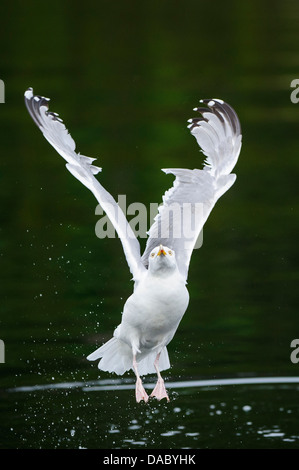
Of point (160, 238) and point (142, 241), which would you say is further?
point (142, 241)

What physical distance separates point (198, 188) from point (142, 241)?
3.44 metres

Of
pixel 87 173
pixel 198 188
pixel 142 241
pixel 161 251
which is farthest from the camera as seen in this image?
pixel 142 241

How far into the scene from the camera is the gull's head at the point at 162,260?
23.9ft

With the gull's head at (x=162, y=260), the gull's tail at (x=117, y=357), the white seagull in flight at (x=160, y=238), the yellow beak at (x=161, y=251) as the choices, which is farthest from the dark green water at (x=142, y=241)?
the yellow beak at (x=161, y=251)

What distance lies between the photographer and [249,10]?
22844 mm

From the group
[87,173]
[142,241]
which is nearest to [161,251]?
[87,173]

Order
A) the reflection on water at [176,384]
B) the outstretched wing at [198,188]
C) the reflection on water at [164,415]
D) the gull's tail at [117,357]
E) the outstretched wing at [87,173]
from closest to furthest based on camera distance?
the outstretched wing at [87,173]
the reflection on water at [164,415]
the outstretched wing at [198,188]
the gull's tail at [117,357]
the reflection on water at [176,384]

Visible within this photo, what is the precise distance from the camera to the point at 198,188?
7965 mm

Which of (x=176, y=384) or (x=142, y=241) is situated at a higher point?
(x=142, y=241)

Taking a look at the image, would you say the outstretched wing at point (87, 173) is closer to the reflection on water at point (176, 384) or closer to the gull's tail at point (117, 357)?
the gull's tail at point (117, 357)

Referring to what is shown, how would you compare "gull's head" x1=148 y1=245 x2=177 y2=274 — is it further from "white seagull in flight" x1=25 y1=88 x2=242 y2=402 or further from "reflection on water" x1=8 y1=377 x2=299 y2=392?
"reflection on water" x1=8 y1=377 x2=299 y2=392

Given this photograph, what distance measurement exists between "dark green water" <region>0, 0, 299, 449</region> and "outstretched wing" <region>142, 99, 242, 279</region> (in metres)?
1.19

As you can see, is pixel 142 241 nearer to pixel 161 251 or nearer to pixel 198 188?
pixel 198 188

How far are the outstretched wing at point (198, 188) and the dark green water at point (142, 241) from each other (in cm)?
119
